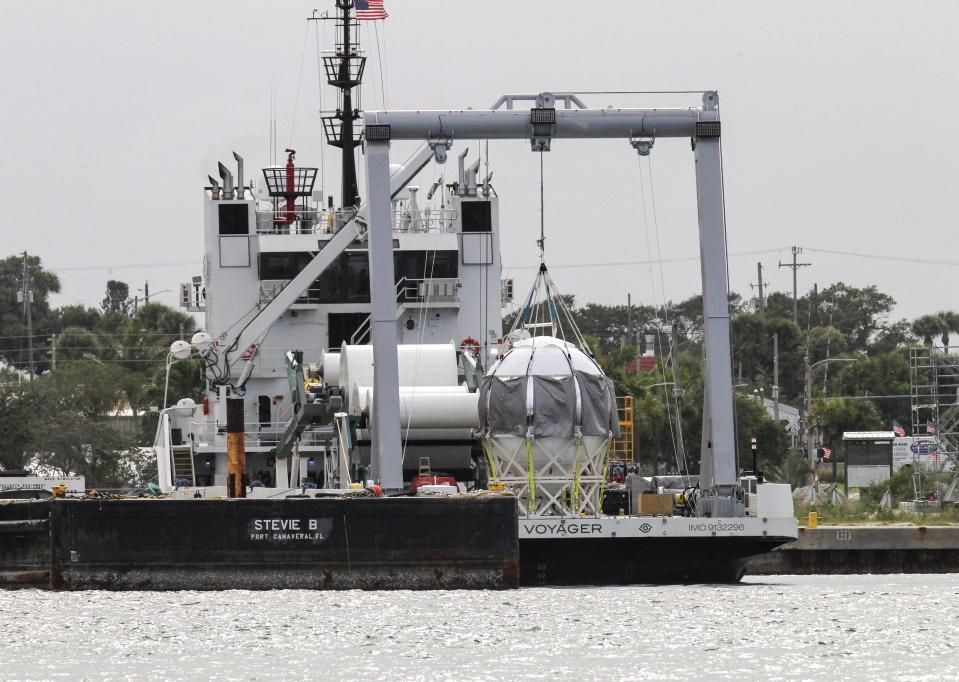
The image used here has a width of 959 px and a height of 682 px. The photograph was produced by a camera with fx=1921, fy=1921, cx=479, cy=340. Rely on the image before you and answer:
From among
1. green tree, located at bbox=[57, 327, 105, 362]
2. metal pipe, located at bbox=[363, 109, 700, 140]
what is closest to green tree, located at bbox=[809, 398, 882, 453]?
green tree, located at bbox=[57, 327, 105, 362]

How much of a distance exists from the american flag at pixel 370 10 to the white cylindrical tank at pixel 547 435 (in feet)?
51.9

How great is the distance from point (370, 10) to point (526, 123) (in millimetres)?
13955

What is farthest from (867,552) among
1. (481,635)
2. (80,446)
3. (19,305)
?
(19,305)

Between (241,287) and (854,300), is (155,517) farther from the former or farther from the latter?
(854,300)

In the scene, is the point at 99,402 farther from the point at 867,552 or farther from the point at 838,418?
the point at 867,552

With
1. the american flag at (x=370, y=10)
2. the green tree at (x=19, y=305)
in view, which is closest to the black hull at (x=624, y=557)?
the american flag at (x=370, y=10)

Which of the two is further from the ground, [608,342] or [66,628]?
[608,342]

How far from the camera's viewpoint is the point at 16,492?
40281mm

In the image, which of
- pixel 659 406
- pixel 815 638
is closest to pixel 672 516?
pixel 815 638

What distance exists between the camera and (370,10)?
1959 inches

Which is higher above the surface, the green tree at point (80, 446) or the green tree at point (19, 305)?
the green tree at point (19, 305)

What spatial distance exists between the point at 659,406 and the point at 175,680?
47993mm

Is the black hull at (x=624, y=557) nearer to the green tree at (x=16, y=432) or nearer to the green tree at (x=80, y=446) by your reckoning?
the green tree at (x=80, y=446)

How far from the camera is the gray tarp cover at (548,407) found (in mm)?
36281
